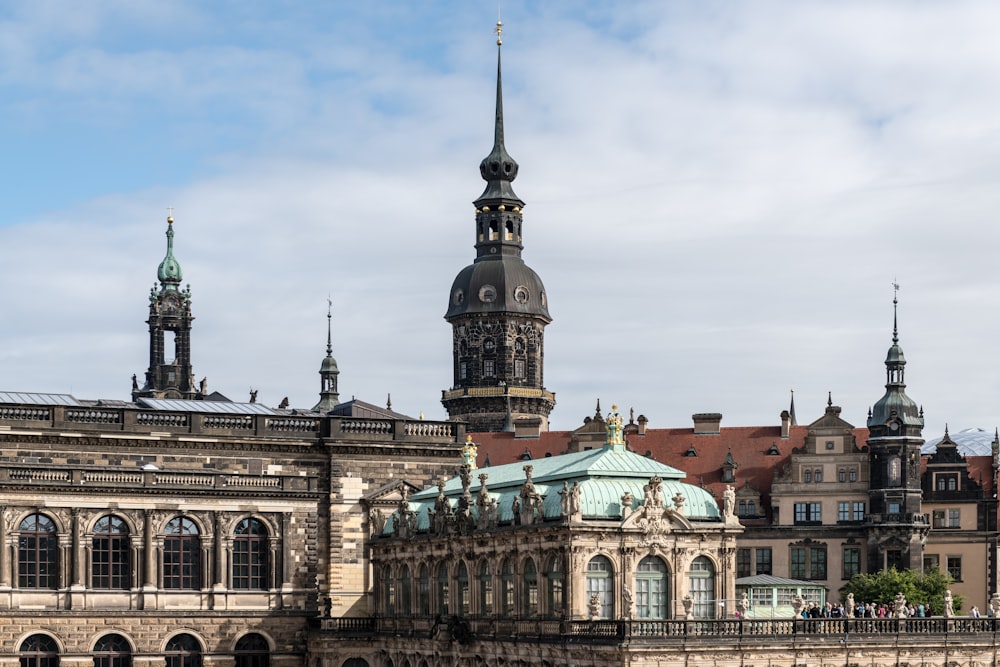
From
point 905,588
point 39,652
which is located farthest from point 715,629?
point 905,588

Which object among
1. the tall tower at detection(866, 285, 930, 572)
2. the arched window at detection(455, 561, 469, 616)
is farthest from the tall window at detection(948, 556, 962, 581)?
the arched window at detection(455, 561, 469, 616)

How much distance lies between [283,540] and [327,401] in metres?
57.6

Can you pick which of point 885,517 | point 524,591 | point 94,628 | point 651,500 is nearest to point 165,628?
point 94,628

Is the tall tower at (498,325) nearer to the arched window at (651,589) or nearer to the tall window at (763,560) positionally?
the tall window at (763,560)

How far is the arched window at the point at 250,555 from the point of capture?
83.0 meters

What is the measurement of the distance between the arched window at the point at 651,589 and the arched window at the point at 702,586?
109cm

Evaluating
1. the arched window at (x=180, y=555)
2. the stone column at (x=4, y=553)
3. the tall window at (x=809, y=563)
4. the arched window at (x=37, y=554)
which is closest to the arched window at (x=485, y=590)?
the arched window at (x=180, y=555)

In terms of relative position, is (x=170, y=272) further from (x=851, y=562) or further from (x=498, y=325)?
(x=851, y=562)

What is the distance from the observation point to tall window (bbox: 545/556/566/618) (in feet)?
227

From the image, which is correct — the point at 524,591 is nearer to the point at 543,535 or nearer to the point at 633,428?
the point at 543,535

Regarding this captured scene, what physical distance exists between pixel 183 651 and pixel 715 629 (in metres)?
25.4

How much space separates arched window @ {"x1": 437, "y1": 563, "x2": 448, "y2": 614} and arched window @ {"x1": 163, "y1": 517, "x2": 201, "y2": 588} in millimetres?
10303

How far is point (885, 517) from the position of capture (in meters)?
111

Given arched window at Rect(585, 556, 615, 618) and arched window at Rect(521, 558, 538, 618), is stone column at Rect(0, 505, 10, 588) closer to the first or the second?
arched window at Rect(521, 558, 538, 618)
